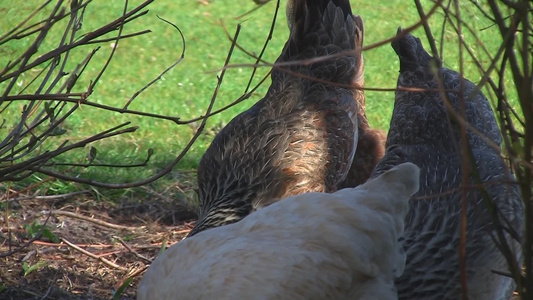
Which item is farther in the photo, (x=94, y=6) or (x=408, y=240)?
(x=94, y=6)

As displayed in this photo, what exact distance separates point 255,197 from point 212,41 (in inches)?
213

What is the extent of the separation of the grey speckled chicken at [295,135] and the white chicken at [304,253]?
4.04ft

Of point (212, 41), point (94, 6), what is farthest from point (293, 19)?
point (94, 6)

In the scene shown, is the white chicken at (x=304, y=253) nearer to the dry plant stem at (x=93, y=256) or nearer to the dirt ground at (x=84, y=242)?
the dirt ground at (x=84, y=242)

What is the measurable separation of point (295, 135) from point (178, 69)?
4.41 m

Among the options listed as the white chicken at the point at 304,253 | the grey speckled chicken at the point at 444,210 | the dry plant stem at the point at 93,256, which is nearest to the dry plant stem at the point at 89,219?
the dry plant stem at the point at 93,256

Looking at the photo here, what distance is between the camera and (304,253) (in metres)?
2.75

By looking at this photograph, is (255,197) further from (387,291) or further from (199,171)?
(387,291)

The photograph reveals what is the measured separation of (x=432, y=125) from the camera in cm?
421

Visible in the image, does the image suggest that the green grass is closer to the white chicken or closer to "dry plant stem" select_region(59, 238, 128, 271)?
"dry plant stem" select_region(59, 238, 128, 271)

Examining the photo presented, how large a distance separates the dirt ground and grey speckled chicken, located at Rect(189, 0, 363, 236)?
0.56 metres

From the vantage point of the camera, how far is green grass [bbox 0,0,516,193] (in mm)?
6922

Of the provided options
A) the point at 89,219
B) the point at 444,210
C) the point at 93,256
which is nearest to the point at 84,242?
the point at 89,219

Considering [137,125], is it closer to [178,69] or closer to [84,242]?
[178,69]
